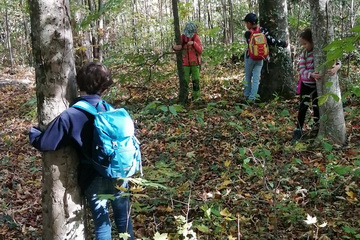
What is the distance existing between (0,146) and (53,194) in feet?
15.5

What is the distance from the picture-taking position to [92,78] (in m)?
2.59

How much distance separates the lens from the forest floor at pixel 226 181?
3344mm

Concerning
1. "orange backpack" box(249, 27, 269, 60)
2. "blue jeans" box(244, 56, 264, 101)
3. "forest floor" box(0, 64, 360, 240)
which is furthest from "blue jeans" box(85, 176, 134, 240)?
"orange backpack" box(249, 27, 269, 60)

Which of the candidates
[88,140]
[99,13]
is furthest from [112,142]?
[99,13]

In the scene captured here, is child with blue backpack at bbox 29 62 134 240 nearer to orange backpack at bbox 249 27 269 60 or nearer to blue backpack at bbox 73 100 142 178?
blue backpack at bbox 73 100 142 178

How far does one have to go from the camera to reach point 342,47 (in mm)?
2275

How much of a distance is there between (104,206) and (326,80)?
3.53 meters

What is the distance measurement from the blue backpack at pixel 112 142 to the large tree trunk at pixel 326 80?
2978 millimetres

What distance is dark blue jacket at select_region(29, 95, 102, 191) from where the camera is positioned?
2.41 metres

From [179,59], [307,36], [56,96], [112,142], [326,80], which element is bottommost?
[112,142]

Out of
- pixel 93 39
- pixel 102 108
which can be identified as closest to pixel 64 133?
pixel 102 108

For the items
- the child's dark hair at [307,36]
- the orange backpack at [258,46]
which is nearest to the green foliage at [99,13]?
the orange backpack at [258,46]

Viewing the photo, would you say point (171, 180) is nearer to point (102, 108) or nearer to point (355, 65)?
point (102, 108)

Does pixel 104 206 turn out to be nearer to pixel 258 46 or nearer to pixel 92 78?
pixel 92 78
